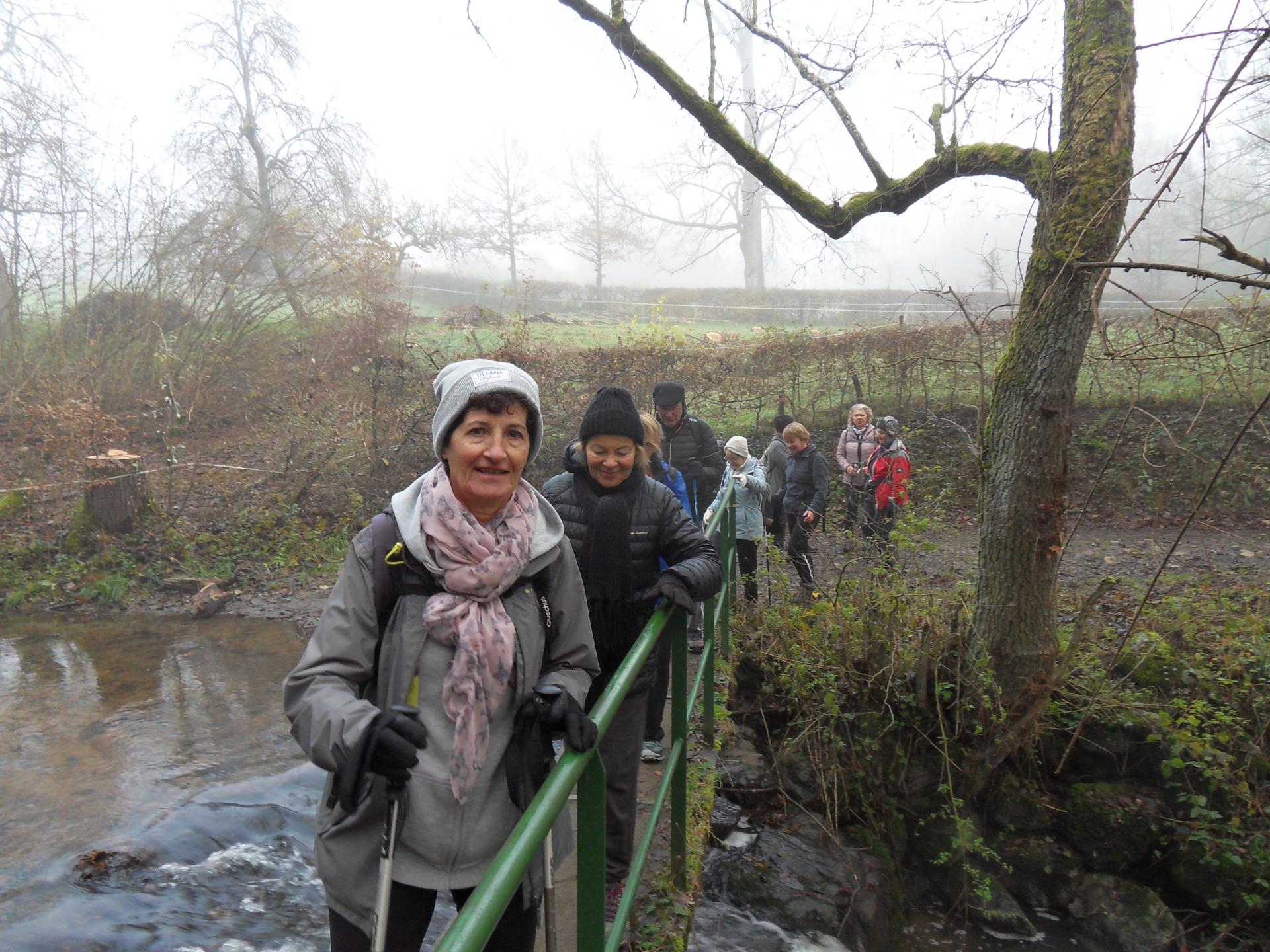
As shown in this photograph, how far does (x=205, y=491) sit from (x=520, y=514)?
10.7m

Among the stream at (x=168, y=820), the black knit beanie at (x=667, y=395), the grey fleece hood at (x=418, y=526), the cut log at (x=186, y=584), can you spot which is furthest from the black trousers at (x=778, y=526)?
the grey fleece hood at (x=418, y=526)

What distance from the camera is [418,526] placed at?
70.9 inches

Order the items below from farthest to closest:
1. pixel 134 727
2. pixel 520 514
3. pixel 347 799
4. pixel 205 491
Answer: pixel 205 491
pixel 134 727
pixel 520 514
pixel 347 799

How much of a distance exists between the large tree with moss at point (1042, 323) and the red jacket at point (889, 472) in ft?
6.48

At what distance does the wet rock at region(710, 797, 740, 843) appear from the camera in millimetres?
4605

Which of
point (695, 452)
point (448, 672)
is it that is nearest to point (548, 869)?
point (448, 672)

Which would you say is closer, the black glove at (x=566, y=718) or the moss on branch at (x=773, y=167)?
the black glove at (x=566, y=718)

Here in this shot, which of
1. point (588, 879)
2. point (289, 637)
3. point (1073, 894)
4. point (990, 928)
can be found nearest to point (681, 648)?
point (588, 879)

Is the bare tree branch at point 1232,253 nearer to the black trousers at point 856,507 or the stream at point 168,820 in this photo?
the stream at point 168,820

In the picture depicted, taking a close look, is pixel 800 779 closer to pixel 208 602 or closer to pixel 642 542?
pixel 642 542

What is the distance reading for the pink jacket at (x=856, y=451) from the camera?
8320 mm

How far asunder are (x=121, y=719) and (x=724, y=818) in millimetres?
4411

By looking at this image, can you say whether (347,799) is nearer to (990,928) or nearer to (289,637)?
(990,928)

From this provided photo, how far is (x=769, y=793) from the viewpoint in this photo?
5.21 meters
